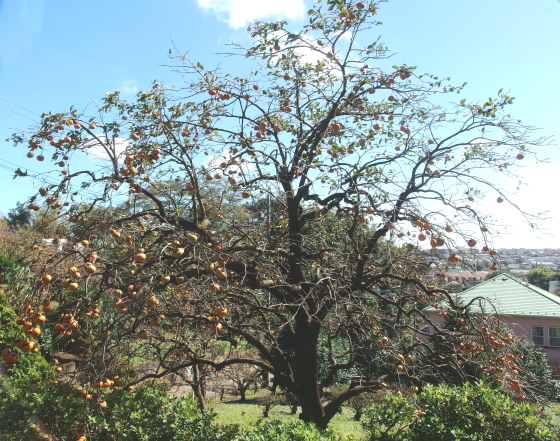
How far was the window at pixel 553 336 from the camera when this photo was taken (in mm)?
15141

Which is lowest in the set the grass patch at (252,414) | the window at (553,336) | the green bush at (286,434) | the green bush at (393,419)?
the grass patch at (252,414)

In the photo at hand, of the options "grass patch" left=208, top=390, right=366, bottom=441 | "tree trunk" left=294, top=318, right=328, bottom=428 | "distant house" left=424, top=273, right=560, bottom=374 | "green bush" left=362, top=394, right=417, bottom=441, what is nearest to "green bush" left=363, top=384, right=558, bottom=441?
"green bush" left=362, top=394, right=417, bottom=441

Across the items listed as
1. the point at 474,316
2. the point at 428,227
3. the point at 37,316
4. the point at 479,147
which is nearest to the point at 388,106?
the point at 479,147

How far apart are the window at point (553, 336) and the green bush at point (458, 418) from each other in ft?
44.3

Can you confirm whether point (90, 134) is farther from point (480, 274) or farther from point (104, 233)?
point (480, 274)

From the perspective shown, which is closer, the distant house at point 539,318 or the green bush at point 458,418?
the green bush at point 458,418

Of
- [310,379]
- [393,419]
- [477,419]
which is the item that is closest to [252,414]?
[310,379]

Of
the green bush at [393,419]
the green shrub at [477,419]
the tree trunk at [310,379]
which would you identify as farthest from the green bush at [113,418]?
the green shrub at [477,419]

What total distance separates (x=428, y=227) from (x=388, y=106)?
168 centimetres

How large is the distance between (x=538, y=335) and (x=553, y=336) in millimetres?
496

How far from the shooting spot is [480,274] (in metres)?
3.55

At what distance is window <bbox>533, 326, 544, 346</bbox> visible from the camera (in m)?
15.3

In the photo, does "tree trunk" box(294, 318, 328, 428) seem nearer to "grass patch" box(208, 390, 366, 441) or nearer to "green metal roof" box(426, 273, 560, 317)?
"grass patch" box(208, 390, 366, 441)

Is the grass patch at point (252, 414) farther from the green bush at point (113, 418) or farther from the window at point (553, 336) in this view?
the window at point (553, 336)
